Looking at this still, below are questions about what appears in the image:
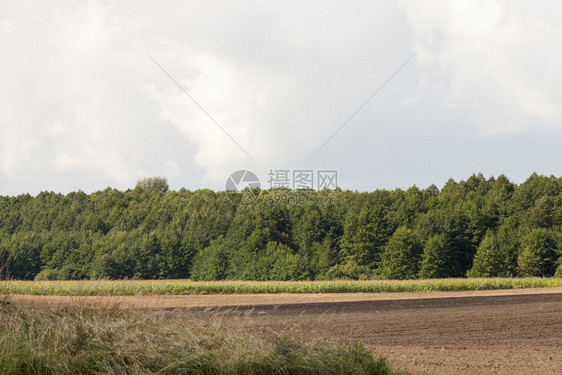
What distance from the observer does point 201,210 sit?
70.1 meters

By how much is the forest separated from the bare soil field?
3114cm

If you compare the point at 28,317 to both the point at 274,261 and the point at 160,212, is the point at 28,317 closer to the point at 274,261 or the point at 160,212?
the point at 274,261

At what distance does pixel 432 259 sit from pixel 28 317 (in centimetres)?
5378

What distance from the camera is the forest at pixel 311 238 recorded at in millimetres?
56906

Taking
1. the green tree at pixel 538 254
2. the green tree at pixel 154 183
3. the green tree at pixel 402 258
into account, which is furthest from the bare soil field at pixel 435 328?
the green tree at pixel 154 183

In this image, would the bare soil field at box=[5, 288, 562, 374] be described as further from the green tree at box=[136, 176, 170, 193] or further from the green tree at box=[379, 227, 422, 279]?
the green tree at box=[136, 176, 170, 193]

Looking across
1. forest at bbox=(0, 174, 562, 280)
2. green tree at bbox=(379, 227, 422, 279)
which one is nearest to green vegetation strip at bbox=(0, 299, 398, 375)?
forest at bbox=(0, 174, 562, 280)

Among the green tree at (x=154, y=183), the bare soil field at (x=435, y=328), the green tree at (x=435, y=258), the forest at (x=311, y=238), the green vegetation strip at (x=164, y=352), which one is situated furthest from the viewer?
the green tree at (x=154, y=183)

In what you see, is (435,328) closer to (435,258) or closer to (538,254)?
(538,254)

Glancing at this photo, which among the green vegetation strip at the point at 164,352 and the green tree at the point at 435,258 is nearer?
the green vegetation strip at the point at 164,352

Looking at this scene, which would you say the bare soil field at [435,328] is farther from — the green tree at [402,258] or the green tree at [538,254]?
the green tree at [402,258]

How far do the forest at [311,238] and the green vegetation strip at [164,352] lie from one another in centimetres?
4561

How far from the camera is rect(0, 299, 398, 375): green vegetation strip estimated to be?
7762 mm

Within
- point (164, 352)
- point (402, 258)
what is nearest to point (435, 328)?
point (164, 352)
